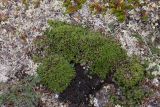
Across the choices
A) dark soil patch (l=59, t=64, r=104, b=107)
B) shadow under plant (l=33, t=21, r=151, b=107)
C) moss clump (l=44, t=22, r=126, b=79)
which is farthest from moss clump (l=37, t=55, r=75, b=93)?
moss clump (l=44, t=22, r=126, b=79)

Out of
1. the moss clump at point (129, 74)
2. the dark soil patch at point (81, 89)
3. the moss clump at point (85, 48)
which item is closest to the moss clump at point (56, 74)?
the dark soil patch at point (81, 89)

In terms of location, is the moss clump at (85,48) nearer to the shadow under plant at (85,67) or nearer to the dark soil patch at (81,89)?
the shadow under plant at (85,67)

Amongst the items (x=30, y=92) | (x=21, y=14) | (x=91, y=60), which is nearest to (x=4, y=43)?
(x=21, y=14)

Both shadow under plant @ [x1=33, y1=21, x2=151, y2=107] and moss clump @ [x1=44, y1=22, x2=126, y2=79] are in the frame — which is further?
moss clump @ [x1=44, y1=22, x2=126, y2=79]

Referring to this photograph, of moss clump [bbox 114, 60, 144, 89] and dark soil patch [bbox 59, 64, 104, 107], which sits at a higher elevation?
moss clump [bbox 114, 60, 144, 89]

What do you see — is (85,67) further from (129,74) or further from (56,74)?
(129,74)

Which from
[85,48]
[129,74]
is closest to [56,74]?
[85,48]

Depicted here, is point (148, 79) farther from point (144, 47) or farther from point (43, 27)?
point (43, 27)

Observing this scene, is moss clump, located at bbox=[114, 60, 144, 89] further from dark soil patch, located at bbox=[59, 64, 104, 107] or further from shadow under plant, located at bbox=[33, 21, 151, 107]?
dark soil patch, located at bbox=[59, 64, 104, 107]
